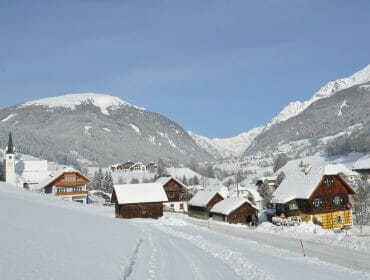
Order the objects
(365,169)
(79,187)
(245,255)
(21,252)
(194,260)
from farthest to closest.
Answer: (365,169)
(79,187)
(245,255)
(194,260)
(21,252)

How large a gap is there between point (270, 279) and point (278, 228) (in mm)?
33099

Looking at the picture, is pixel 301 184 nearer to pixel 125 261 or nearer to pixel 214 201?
pixel 214 201

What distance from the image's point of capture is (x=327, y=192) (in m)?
65.4

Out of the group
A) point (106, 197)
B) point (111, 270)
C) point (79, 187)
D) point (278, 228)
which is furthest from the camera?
point (106, 197)

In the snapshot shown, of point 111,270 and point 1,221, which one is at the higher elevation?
point 1,221

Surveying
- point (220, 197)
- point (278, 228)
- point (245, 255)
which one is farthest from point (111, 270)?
point (220, 197)

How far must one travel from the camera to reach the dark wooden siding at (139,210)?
232ft

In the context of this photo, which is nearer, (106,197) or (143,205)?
(143,205)

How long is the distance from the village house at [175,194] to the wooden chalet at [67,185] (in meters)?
18.8

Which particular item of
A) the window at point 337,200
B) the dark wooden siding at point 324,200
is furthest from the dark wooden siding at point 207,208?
the window at point 337,200

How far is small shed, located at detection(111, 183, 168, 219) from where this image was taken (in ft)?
232

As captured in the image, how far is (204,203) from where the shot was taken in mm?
80562

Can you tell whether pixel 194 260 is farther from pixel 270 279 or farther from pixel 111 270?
pixel 111 270

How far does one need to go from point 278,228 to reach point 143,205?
26.3m
